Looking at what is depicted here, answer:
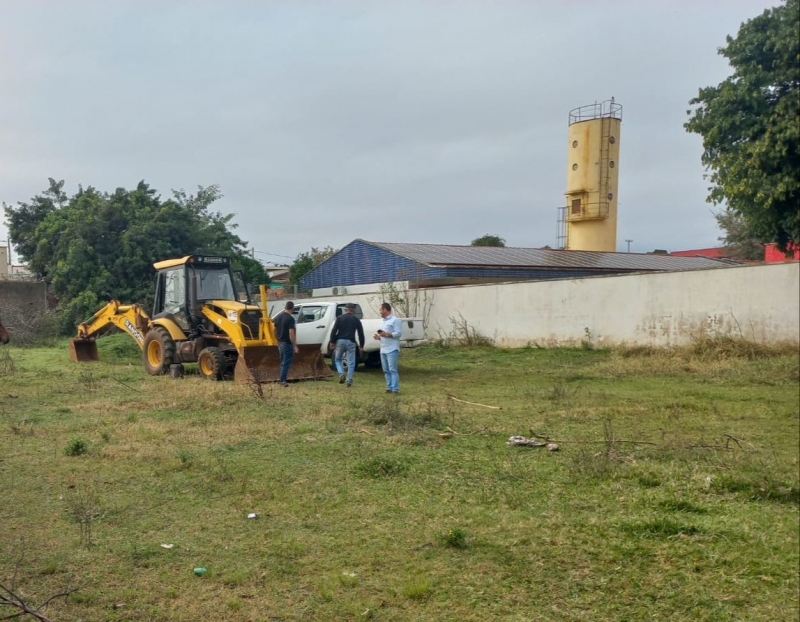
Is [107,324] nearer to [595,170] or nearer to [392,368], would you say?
[392,368]

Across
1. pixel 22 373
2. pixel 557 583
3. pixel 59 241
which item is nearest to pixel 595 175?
pixel 557 583

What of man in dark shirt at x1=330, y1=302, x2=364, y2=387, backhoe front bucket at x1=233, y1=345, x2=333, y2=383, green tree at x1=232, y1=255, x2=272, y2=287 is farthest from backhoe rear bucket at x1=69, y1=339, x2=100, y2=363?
green tree at x1=232, y1=255, x2=272, y2=287

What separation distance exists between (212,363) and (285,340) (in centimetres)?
195

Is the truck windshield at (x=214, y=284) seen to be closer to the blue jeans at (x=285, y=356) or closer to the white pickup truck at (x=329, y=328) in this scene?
the white pickup truck at (x=329, y=328)

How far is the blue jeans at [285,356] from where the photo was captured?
12.6 meters

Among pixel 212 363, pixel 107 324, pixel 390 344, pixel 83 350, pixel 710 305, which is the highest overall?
pixel 710 305

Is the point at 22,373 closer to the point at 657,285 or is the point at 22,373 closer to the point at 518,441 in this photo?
the point at 518,441

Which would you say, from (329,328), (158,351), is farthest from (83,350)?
(329,328)

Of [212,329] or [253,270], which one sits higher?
[253,270]

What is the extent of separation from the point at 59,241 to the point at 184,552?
26.1 metres

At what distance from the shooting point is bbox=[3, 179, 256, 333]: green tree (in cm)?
2572

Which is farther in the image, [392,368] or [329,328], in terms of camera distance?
[329,328]

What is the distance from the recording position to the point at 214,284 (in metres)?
14.3

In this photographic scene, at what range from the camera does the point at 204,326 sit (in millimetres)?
14289
